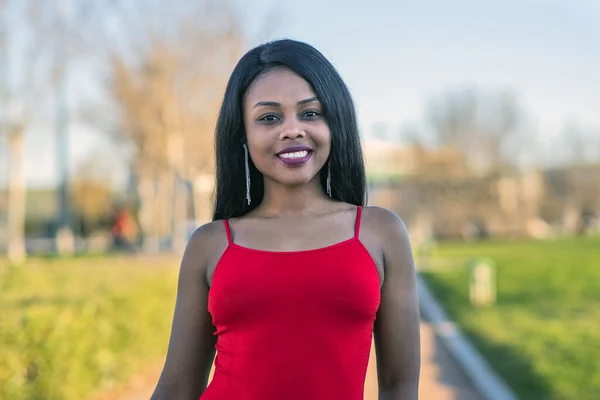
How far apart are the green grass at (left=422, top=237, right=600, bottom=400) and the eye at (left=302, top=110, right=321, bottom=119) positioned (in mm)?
6627

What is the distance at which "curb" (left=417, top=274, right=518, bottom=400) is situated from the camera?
332 inches

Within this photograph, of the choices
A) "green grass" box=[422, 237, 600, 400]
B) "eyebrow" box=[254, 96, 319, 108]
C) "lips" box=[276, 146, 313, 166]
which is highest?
"eyebrow" box=[254, 96, 319, 108]

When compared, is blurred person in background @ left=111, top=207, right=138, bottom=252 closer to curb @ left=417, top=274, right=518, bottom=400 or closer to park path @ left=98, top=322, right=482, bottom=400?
curb @ left=417, top=274, right=518, bottom=400

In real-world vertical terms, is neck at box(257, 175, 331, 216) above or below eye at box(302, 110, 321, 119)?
below

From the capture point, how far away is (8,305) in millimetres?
8062

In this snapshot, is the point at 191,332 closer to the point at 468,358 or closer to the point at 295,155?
the point at 295,155

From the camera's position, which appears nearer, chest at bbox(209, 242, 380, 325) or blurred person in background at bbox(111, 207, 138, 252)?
chest at bbox(209, 242, 380, 325)

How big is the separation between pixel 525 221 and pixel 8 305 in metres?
59.6

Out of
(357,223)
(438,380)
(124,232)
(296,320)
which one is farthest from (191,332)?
(124,232)

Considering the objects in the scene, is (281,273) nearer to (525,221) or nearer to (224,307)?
(224,307)

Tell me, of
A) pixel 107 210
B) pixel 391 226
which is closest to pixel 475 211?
pixel 107 210

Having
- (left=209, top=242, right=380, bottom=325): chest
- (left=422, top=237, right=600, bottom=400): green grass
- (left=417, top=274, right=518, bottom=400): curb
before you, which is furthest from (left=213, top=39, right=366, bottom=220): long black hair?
(left=422, top=237, right=600, bottom=400): green grass

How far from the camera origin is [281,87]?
2053 mm

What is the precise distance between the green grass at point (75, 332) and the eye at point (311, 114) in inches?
174
